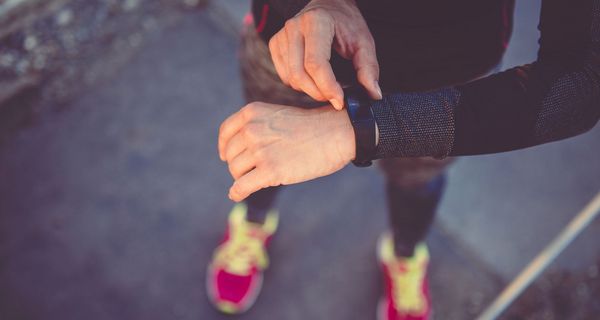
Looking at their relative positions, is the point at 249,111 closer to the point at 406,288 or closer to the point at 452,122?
the point at 452,122

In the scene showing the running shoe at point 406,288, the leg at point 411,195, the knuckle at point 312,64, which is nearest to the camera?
the knuckle at point 312,64

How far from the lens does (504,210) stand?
1953 mm

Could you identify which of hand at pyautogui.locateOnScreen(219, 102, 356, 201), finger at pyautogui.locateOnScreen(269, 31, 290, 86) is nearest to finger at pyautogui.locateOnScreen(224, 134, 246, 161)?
hand at pyautogui.locateOnScreen(219, 102, 356, 201)

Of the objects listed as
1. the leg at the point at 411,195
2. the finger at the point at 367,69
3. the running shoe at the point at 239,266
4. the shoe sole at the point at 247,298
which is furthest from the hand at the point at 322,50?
the shoe sole at the point at 247,298

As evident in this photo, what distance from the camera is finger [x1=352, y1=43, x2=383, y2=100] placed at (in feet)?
2.77

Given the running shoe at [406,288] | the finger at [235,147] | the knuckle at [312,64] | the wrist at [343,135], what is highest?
the knuckle at [312,64]

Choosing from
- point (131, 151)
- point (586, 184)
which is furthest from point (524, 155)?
point (131, 151)

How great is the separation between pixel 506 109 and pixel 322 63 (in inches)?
13.5

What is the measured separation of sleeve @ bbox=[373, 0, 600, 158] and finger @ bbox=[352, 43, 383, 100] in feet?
0.09

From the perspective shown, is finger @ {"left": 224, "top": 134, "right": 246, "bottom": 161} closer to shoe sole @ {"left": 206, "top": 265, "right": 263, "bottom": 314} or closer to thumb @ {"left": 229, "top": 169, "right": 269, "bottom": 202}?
thumb @ {"left": 229, "top": 169, "right": 269, "bottom": 202}

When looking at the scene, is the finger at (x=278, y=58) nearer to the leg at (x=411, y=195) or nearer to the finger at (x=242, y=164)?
the finger at (x=242, y=164)

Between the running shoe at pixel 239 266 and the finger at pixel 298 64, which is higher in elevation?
the finger at pixel 298 64

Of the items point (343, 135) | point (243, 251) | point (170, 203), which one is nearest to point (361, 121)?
point (343, 135)

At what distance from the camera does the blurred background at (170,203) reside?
1.78 meters
